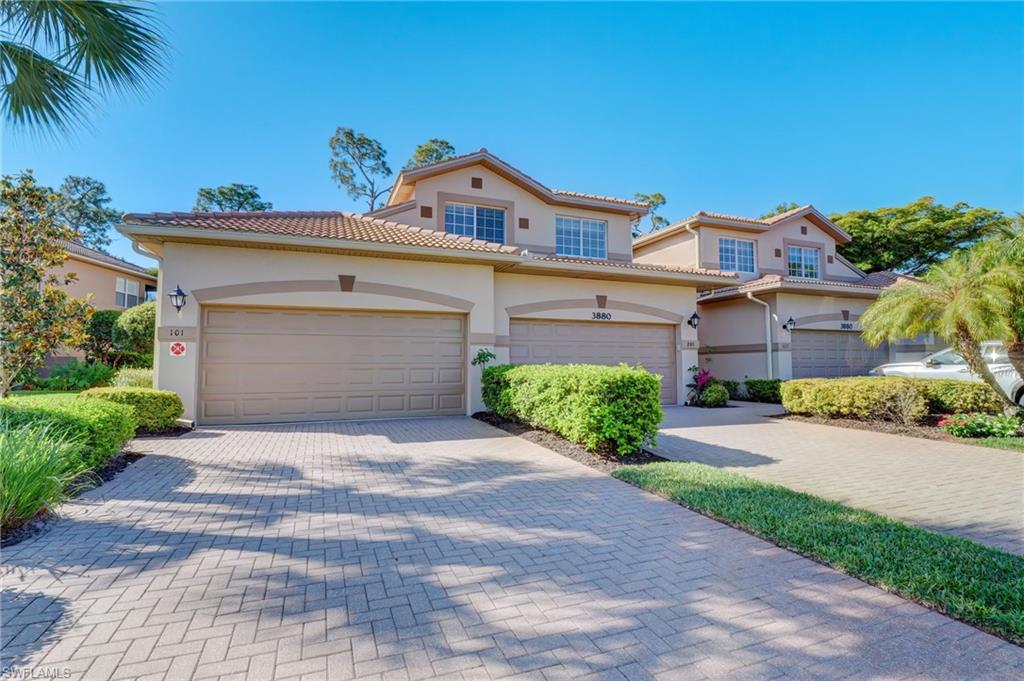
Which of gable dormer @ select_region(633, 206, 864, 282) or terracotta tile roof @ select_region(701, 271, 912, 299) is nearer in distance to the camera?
terracotta tile roof @ select_region(701, 271, 912, 299)

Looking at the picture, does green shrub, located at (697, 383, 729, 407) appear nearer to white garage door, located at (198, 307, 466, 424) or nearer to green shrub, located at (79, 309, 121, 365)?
white garage door, located at (198, 307, 466, 424)

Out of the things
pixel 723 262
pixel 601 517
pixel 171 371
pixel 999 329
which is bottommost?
pixel 601 517

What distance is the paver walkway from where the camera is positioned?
4488 mm

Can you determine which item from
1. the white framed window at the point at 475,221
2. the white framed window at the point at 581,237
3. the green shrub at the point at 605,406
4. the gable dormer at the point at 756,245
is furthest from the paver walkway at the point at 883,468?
the gable dormer at the point at 756,245

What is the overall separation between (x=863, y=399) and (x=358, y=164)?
2865 centimetres

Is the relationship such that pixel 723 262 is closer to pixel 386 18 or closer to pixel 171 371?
pixel 386 18

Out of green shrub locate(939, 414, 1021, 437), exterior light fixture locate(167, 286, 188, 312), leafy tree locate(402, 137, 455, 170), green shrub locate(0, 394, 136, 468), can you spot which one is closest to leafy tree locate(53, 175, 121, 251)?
leafy tree locate(402, 137, 455, 170)

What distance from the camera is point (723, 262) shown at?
17.9 metres

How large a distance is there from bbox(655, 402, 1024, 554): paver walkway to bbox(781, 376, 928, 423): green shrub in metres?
0.76

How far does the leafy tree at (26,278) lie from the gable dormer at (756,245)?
57.7 ft

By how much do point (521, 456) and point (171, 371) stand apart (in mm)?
7568

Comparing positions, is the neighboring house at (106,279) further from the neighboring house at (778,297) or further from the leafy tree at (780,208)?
the leafy tree at (780,208)

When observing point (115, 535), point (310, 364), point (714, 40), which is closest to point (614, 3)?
point (714, 40)

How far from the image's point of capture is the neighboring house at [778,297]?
15469 mm
